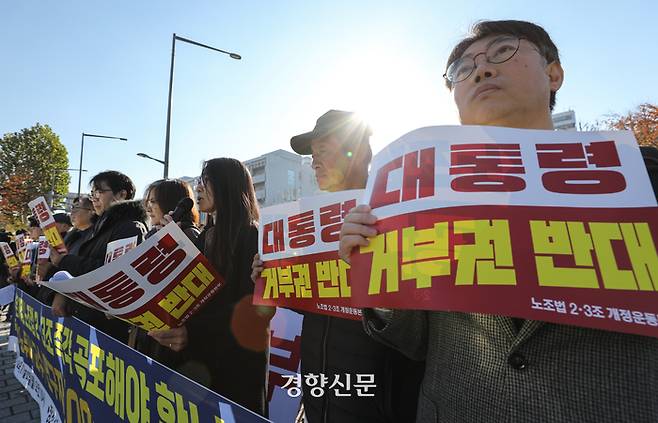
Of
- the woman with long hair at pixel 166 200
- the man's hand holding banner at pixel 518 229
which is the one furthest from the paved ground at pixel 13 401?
the man's hand holding banner at pixel 518 229

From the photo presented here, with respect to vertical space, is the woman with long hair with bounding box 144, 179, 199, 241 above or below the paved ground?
above

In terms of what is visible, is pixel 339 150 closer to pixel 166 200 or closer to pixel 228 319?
pixel 228 319

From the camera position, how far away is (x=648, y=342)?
79cm

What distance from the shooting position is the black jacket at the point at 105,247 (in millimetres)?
3104

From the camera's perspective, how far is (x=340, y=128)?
218 cm

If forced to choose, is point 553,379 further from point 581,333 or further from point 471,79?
point 471,79

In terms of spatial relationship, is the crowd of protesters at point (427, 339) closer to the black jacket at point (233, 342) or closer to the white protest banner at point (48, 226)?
the black jacket at point (233, 342)

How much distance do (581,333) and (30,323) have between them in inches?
204

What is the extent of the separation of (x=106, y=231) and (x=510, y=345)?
3632mm

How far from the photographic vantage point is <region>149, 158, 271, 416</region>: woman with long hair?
226cm

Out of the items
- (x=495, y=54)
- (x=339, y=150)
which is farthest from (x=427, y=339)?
(x=339, y=150)

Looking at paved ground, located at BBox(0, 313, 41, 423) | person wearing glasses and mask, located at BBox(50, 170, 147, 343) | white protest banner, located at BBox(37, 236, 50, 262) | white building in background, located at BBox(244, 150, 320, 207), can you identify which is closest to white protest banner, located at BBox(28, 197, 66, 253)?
person wearing glasses and mask, located at BBox(50, 170, 147, 343)

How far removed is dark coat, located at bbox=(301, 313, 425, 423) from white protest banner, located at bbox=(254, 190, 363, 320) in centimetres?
15

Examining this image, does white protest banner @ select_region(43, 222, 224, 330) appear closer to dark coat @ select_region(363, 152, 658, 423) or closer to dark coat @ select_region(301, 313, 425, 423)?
dark coat @ select_region(301, 313, 425, 423)
